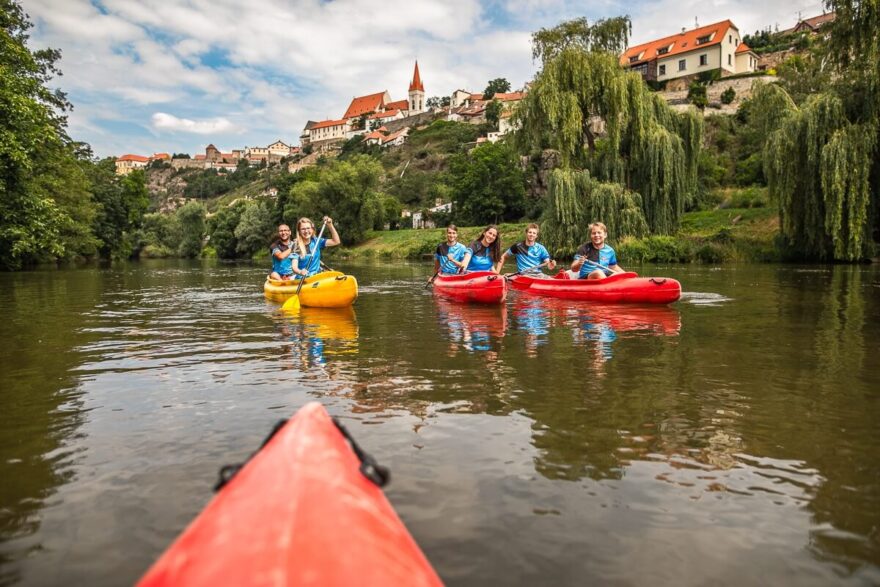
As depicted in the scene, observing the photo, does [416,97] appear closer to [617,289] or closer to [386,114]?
[386,114]

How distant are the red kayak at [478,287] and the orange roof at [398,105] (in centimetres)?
13761

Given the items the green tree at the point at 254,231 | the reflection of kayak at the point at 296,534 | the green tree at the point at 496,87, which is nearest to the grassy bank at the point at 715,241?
the reflection of kayak at the point at 296,534

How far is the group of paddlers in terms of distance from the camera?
1175 cm

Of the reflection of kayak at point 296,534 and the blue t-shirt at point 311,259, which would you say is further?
the blue t-shirt at point 311,259

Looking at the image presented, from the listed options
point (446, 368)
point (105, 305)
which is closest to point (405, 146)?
point (105, 305)

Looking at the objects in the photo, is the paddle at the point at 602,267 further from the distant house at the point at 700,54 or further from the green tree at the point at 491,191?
the distant house at the point at 700,54

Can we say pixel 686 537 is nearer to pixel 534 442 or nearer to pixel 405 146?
pixel 534 442

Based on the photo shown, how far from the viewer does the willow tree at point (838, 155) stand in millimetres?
18969

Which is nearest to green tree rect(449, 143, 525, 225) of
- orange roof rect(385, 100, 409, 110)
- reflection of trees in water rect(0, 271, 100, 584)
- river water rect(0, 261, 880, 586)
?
reflection of trees in water rect(0, 271, 100, 584)

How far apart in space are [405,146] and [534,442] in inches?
4299

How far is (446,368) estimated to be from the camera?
5.79 m

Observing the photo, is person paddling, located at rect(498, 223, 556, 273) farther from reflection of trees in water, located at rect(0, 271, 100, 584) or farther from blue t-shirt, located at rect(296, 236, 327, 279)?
reflection of trees in water, located at rect(0, 271, 100, 584)

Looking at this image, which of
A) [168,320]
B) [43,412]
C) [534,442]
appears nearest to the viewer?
[534,442]

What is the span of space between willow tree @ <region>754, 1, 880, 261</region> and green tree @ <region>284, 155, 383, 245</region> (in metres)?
38.0
